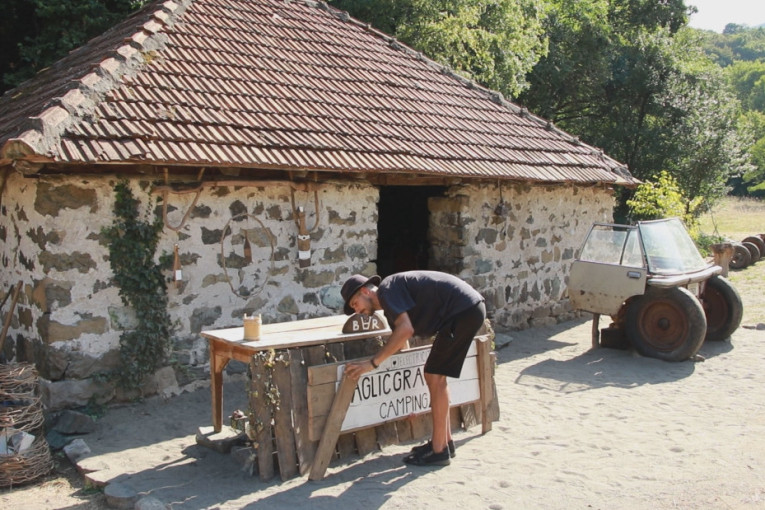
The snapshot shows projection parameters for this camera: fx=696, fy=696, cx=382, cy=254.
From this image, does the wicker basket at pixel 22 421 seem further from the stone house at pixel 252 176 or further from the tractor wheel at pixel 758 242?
the tractor wheel at pixel 758 242

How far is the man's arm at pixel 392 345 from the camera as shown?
479cm

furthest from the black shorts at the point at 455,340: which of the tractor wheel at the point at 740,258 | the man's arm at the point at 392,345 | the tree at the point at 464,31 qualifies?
the tractor wheel at the point at 740,258

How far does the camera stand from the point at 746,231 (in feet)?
85.7

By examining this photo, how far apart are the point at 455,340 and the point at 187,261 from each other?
119 inches

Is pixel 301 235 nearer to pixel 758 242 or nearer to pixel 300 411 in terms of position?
pixel 300 411

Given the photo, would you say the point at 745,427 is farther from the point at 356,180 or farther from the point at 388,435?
the point at 356,180

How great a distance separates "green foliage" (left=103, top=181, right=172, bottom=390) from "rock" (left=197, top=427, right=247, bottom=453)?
1.12 metres

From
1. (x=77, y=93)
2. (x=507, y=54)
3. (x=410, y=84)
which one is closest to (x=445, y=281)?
(x=77, y=93)

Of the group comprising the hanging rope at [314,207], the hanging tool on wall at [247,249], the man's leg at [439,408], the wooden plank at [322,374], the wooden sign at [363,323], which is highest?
the hanging rope at [314,207]

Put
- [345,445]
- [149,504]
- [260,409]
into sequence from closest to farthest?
[149,504]
[260,409]
[345,445]

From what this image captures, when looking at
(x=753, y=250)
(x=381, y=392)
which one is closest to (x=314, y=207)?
(x=381, y=392)

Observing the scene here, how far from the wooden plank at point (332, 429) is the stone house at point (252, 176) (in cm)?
239

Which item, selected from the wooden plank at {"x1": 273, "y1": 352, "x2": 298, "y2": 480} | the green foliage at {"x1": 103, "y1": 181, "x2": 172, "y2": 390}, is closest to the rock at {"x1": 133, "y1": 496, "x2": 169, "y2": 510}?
the wooden plank at {"x1": 273, "y1": 352, "x2": 298, "y2": 480}

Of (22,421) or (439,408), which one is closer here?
(439,408)
